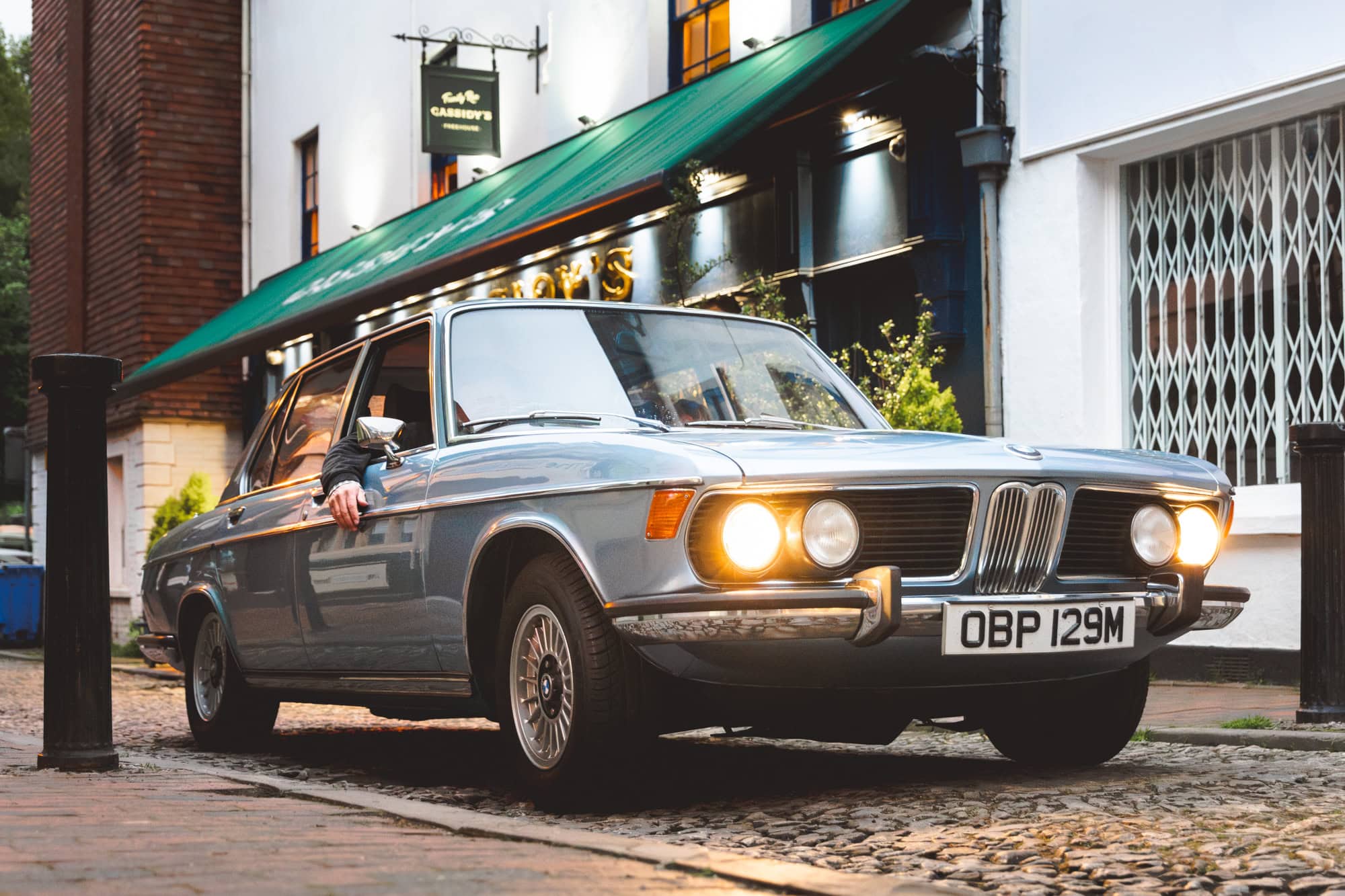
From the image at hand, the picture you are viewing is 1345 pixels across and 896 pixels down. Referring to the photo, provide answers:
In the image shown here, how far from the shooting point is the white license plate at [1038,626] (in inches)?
193

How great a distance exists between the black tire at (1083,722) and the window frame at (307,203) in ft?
63.3

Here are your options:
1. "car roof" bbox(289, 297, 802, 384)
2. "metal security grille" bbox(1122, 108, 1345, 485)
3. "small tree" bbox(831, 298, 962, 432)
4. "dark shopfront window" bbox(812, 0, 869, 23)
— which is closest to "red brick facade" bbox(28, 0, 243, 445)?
"dark shopfront window" bbox(812, 0, 869, 23)

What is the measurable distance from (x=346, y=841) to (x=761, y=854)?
1.04 meters

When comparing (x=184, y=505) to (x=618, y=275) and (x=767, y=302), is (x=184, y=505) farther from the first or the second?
(x=767, y=302)

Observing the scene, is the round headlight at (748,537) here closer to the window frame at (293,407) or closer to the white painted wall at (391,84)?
the window frame at (293,407)

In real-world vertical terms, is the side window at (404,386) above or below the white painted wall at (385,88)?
below

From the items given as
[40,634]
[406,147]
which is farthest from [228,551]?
[40,634]

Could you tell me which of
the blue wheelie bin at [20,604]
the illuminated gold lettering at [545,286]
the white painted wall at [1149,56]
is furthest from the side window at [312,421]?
the blue wheelie bin at [20,604]

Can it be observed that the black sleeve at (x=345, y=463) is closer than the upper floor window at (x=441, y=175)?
Yes

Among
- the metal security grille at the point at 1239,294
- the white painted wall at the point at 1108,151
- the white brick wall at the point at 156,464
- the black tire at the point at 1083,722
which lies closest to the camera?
the black tire at the point at 1083,722

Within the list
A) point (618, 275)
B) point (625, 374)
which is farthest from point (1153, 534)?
point (618, 275)

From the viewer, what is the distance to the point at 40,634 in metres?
25.0

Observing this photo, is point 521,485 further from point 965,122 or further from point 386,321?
point 386,321

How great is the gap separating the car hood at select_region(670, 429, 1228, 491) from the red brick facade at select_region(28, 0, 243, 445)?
67.8 feet
